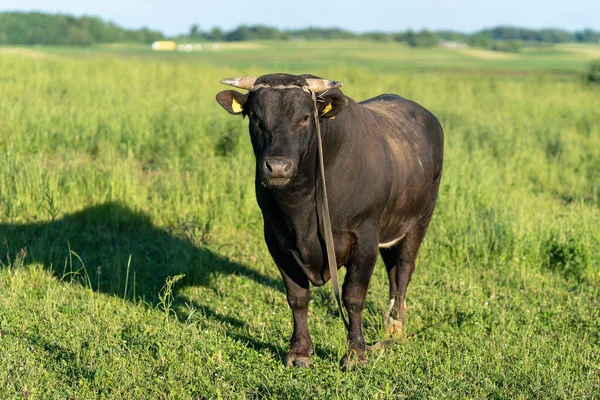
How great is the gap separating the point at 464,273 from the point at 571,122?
10.4 meters

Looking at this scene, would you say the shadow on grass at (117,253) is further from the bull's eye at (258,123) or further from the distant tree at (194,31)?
the distant tree at (194,31)

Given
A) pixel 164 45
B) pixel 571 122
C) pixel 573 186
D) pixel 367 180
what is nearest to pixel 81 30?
pixel 164 45

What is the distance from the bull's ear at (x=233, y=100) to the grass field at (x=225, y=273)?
136 centimetres

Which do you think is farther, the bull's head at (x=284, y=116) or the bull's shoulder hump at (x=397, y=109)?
the bull's shoulder hump at (x=397, y=109)

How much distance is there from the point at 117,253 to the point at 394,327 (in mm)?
3028

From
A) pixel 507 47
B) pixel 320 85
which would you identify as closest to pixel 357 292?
pixel 320 85

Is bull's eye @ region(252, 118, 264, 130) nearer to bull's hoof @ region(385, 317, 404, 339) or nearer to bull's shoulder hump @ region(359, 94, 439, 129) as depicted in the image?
bull's shoulder hump @ region(359, 94, 439, 129)

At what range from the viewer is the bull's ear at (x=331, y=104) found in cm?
469


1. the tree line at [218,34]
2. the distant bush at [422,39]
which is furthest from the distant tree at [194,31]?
the distant bush at [422,39]

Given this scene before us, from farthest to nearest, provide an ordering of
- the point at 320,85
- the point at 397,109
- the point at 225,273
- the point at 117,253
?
the point at 117,253 < the point at 225,273 < the point at 397,109 < the point at 320,85

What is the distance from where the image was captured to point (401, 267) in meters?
6.37

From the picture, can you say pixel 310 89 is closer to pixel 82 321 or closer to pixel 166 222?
pixel 82 321

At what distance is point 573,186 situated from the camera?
424 inches

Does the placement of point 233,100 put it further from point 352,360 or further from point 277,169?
point 352,360
